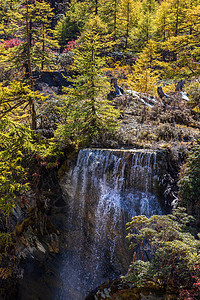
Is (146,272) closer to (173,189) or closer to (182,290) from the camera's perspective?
(182,290)

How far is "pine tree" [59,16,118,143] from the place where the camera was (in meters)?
8.45

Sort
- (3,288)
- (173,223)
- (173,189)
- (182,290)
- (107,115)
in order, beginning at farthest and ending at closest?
(107,115) → (3,288) → (173,189) → (173,223) → (182,290)

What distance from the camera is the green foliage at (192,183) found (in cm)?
594

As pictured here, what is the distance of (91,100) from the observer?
8.84 metres

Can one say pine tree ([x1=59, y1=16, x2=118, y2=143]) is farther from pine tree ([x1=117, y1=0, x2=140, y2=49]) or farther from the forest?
pine tree ([x1=117, y1=0, x2=140, y2=49])

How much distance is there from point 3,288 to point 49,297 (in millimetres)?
1989

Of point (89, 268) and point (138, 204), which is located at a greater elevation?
Result: point (138, 204)

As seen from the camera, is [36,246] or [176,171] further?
[36,246]

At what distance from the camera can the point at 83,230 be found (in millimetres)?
→ 8133

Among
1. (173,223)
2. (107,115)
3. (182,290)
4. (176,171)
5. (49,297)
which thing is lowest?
(49,297)

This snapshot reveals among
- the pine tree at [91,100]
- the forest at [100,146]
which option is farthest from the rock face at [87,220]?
the pine tree at [91,100]

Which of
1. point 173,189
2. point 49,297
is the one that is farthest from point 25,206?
point 173,189

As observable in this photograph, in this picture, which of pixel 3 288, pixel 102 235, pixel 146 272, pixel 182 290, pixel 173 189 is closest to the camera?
pixel 182 290

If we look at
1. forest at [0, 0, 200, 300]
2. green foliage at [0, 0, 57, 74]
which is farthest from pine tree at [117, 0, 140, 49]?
forest at [0, 0, 200, 300]
